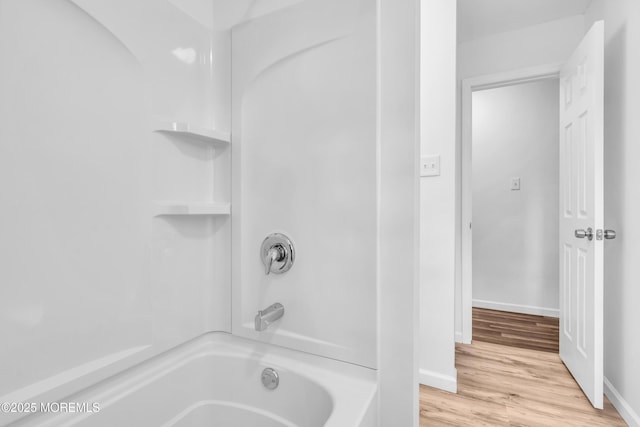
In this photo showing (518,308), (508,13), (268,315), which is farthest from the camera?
(518,308)

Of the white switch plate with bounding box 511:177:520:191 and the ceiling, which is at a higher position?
the ceiling

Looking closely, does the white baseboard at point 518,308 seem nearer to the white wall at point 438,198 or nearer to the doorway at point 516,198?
the doorway at point 516,198

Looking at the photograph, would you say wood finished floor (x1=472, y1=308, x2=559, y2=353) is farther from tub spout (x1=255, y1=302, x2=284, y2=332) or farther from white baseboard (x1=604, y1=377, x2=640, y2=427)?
tub spout (x1=255, y1=302, x2=284, y2=332)

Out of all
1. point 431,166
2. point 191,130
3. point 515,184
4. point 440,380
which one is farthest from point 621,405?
point 191,130

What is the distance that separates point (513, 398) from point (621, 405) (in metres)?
0.51

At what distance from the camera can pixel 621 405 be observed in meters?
1.66

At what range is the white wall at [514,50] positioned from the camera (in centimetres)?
242

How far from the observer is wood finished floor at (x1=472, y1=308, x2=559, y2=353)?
8.28ft

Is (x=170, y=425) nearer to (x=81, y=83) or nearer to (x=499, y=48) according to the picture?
(x=81, y=83)

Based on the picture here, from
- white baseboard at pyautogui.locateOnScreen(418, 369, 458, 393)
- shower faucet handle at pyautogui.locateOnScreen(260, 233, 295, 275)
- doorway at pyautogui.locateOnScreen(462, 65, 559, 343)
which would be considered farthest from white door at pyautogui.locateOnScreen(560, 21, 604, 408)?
shower faucet handle at pyautogui.locateOnScreen(260, 233, 295, 275)

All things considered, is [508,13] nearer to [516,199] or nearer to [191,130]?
[516,199]

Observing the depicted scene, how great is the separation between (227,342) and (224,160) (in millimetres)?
714

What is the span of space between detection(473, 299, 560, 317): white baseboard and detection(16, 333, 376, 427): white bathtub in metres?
2.94

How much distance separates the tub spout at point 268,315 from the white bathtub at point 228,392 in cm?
15
